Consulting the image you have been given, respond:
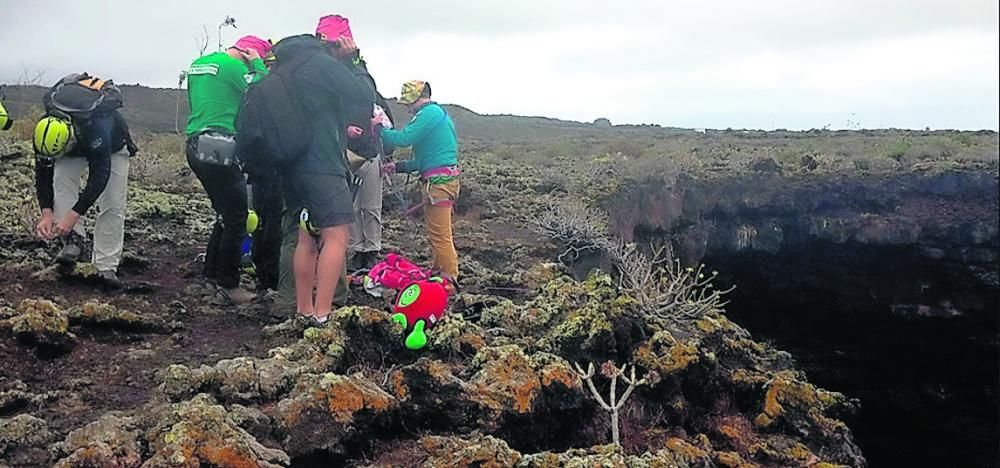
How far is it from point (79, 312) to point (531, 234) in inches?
216

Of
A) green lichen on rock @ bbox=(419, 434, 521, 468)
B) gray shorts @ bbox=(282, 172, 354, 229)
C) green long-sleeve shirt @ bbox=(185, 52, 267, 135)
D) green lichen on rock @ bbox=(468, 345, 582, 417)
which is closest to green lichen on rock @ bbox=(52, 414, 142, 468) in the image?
green lichen on rock @ bbox=(419, 434, 521, 468)

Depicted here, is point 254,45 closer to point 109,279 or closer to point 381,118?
point 381,118

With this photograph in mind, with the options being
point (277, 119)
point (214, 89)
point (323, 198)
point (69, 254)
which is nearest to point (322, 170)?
point (323, 198)

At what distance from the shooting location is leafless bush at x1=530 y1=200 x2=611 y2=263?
869 centimetres

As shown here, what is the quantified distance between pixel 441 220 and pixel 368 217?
720 mm

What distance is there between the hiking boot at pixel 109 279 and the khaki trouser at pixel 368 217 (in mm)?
1757

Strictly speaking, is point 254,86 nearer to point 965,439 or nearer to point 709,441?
point 709,441

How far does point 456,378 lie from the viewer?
379 cm

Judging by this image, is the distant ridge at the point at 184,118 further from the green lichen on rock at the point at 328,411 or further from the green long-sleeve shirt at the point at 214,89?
the green lichen on rock at the point at 328,411

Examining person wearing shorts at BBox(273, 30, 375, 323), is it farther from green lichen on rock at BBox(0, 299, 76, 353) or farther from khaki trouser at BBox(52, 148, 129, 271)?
khaki trouser at BBox(52, 148, 129, 271)

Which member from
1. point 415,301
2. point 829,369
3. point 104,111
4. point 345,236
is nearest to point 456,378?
point 415,301

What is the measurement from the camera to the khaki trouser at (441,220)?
19.6ft

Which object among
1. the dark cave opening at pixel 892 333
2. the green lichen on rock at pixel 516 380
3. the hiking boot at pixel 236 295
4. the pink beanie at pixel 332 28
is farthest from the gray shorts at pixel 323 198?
the dark cave opening at pixel 892 333

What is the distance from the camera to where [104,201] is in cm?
515
